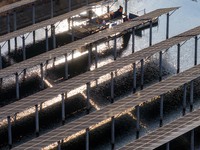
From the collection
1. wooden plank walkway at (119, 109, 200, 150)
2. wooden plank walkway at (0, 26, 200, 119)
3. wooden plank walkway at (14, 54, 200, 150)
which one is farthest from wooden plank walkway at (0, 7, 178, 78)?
wooden plank walkway at (119, 109, 200, 150)

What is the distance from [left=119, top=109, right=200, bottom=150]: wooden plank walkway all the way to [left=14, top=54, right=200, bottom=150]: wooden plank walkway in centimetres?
519

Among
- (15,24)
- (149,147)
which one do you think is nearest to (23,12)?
(15,24)

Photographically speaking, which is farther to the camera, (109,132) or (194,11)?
(194,11)

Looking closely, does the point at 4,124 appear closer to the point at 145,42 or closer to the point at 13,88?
the point at 13,88

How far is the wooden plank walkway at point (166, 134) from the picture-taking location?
237 ft

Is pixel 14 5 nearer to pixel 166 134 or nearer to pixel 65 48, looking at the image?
pixel 65 48

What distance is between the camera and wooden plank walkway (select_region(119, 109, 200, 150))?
72.1m

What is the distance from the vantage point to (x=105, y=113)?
77562mm

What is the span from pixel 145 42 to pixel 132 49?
354 centimetres

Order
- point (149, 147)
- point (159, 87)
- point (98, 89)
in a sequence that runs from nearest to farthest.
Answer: point (149, 147), point (159, 87), point (98, 89)

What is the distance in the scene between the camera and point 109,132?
83.4 metres

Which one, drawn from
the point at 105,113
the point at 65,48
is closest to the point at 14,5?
the point at 65,48

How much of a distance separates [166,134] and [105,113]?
718 cm

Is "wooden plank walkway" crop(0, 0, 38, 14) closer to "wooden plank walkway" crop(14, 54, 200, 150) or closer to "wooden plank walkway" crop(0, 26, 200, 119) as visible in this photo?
"wooden plank walkway" crop(0, 26, 200, 119)
